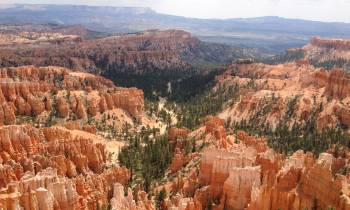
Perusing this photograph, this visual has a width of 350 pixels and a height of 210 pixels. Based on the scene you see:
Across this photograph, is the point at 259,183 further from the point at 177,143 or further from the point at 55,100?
the point at 55,100

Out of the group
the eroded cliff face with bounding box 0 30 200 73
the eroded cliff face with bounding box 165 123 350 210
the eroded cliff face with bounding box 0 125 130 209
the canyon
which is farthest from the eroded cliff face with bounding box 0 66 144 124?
the eroded cliff face with bounding box 0 30 200 73

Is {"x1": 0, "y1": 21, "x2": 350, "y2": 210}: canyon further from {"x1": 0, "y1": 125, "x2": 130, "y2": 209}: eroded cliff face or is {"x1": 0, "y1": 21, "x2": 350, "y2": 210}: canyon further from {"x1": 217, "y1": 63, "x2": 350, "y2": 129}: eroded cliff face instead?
{"x1": 217, "y1": 63, "x2": 350, "y2": 129}: eroded cliff face

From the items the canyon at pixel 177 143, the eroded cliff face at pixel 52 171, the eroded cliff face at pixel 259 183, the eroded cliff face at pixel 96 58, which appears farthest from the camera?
the eroded cliff face at pixel 96 58

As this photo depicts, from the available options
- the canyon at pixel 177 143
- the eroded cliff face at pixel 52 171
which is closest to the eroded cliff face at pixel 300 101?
the canyon at pixel 177 143

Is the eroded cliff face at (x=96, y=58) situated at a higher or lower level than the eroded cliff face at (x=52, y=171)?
lower

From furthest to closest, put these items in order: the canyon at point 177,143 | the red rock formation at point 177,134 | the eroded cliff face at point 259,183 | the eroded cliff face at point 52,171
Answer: the red rock formation at point 177,134 < the canyon at point 177,143 < the eroded cliff face at point 259,183 < the eroded cliff face at point 52,171

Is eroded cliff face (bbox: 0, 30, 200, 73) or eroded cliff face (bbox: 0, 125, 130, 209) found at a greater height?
eroded cliff face (bbox: 0, 125, 130, 209)

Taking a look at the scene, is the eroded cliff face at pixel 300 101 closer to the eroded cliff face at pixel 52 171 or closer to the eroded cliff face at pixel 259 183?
the eroded cliff face at pixel 259 183

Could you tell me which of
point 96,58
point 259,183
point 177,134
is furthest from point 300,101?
point 96,58
